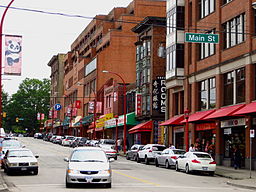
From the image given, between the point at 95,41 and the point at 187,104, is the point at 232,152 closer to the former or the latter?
the point at 187,104

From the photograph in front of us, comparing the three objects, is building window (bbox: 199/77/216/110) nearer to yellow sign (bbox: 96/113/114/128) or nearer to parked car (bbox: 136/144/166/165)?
parked car (bbox: 136/144/166/165)

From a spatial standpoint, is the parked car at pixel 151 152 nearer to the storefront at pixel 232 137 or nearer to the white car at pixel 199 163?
the storefront at pixel 232 137

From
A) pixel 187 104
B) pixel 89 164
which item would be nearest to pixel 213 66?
pixel 187 104

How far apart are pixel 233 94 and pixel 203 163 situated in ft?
30.3

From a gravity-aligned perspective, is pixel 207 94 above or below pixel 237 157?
above

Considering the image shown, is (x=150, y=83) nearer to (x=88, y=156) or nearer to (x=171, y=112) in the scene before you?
(x=171, y=112)

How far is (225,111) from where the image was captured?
1433 inches

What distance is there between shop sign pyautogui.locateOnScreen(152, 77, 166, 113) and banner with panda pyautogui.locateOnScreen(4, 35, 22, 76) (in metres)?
31.6

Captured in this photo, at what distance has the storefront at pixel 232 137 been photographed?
118 ft

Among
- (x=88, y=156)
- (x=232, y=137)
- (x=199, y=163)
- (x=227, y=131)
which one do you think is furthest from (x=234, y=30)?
(x=88, y=156)

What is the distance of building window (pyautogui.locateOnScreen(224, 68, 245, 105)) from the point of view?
36125 millimetres

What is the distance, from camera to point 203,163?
98.1 feet

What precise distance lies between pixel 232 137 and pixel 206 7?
11.9m

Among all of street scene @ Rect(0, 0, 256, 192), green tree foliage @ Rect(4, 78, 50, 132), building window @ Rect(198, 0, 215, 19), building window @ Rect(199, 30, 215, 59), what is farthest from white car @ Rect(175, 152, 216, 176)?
green tree foliage @ Rect(4, 78, 50, 132)
